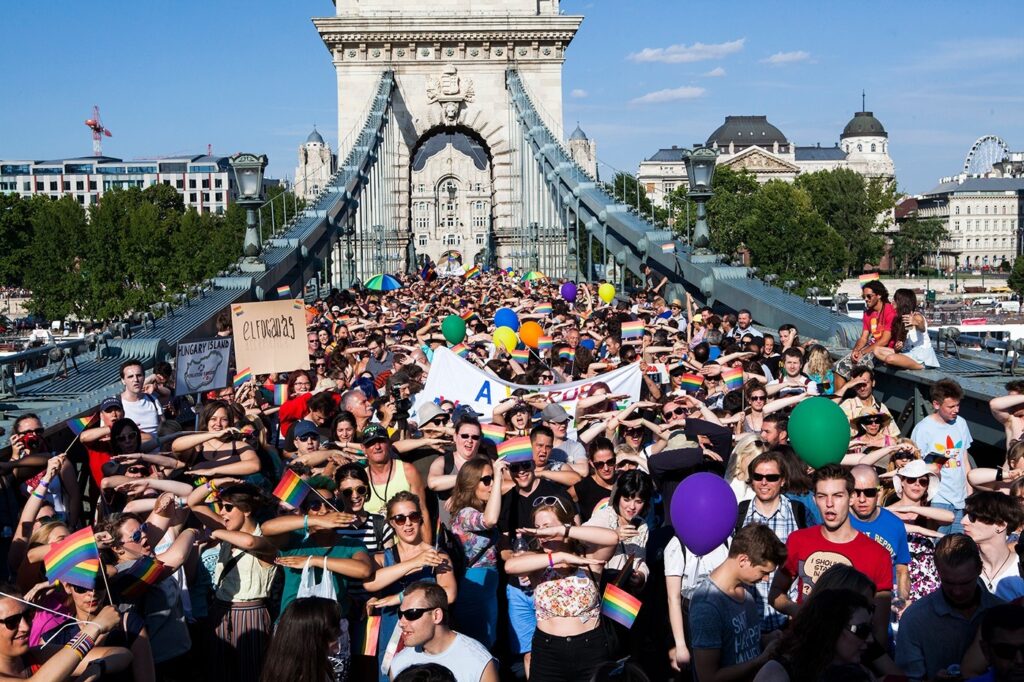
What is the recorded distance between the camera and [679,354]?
12.3m

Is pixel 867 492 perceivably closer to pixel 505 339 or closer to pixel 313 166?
pixel 505 339

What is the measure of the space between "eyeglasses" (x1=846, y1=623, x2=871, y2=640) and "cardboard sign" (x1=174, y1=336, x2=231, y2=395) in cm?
741

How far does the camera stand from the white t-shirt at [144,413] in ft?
31.1

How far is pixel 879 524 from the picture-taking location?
609cm

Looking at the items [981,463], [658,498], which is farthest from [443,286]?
[658,498]

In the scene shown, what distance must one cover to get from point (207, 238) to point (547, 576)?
67.7 meters

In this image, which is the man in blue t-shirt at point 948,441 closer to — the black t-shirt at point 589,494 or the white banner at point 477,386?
the black t-shirt at point 589,494

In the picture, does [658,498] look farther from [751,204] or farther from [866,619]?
[751,204]

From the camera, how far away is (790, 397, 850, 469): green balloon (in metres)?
7.30

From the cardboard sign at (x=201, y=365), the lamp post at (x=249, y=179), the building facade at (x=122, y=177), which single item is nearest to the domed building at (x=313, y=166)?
the building facade at (x=122, y=177)

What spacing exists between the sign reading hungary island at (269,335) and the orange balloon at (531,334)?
122 inches

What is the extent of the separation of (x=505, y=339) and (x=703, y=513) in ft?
26.0

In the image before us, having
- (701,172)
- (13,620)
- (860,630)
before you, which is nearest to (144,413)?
(13,620)

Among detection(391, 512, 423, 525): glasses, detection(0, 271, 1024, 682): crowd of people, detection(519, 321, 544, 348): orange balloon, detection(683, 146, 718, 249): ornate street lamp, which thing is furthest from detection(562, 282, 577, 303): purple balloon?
detection(391, 512, 423, 525): glasses
